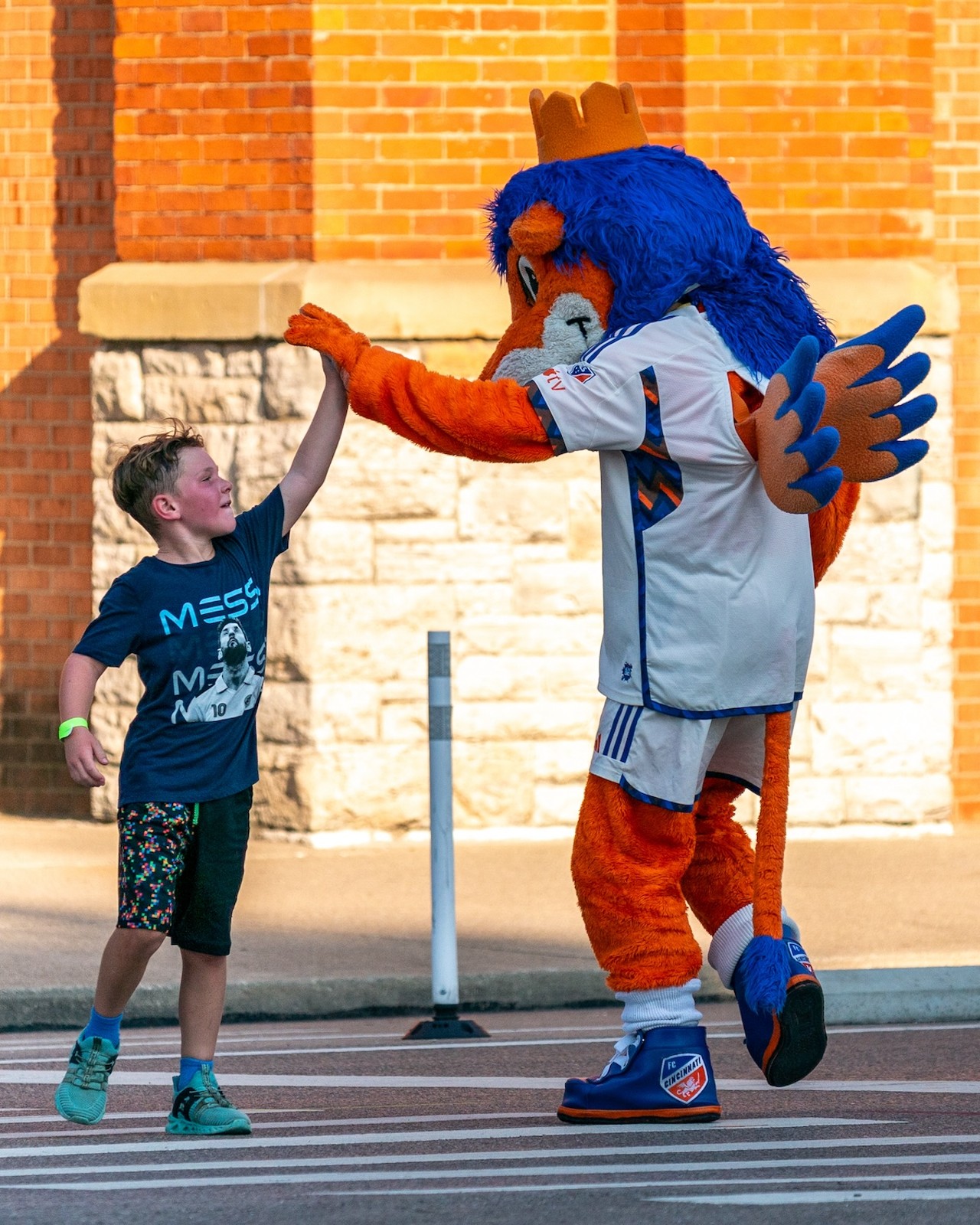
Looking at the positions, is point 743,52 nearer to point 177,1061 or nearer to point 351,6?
point 351,6

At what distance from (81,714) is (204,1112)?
87 centimetres

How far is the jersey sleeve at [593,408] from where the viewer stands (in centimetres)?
449

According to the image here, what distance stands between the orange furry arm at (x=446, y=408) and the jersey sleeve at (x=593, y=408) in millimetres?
31

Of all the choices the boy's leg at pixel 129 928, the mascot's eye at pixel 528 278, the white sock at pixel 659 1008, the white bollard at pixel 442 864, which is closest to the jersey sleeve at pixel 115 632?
the boy's leg at pixel 129 928

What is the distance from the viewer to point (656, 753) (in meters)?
4.59

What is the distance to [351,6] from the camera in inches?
349

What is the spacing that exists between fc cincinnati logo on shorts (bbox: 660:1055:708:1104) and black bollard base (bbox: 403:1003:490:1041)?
55.2 inches

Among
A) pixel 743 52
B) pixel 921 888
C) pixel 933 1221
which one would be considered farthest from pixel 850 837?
pixel 933 1221

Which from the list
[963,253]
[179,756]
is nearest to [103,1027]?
[179,756]

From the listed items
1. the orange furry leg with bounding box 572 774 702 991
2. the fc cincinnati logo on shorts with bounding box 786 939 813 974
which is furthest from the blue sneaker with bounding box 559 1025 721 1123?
the fc cincinnati logo on shorts with bounding box 786 939 813 974

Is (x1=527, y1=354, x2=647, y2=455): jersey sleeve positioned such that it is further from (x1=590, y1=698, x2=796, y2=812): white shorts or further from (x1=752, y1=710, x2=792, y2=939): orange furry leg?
(x1=752, y1=710, x2=792, y2=939): orange furry leg

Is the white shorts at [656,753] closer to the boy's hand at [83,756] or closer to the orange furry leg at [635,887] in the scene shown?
the orange furry leg at [635,887]

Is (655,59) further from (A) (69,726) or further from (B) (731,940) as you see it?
(A) (69,726)

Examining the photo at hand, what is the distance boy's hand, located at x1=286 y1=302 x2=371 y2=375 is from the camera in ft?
15.3
